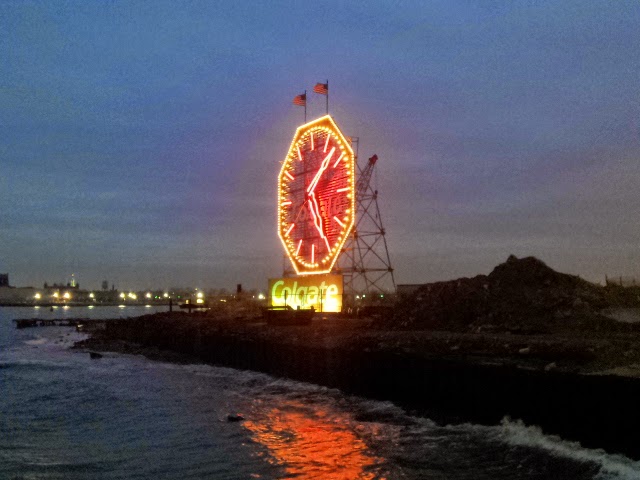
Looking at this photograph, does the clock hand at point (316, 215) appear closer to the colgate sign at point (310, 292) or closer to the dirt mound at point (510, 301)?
the colgate sign at point (310, 292)

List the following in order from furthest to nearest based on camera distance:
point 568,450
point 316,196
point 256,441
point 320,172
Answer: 1. point 316,196
2. point 320,172
3. point 256,441
4. point 568,450

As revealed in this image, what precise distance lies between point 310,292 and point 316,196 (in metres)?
6.96

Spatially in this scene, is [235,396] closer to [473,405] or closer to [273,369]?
[273,369]

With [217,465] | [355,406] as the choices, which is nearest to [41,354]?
[355,406]

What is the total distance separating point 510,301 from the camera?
25234 mm

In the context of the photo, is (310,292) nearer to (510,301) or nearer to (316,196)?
(316,196)

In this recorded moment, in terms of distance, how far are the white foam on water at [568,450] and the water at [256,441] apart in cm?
3

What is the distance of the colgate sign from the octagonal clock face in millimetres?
809

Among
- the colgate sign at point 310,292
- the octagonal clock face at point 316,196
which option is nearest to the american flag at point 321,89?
the octagonal clock face at point 316,196

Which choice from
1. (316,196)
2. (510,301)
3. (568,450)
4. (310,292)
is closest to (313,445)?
(568,450)

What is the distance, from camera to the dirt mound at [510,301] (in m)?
23.5

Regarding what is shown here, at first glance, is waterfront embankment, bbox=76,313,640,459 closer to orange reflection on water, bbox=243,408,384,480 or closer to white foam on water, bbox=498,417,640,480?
white foam on water, bbox=498,417,640,480

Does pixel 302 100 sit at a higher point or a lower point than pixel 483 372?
higher

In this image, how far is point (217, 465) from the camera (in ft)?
44.8
